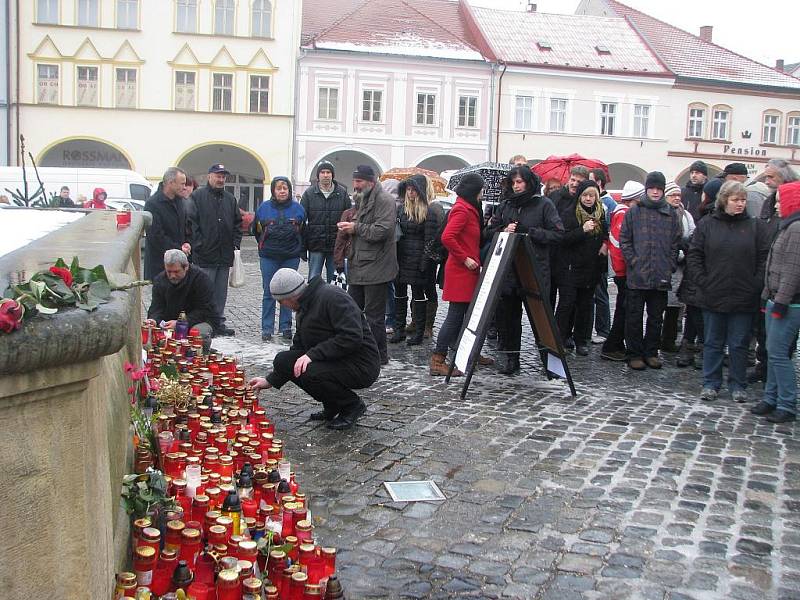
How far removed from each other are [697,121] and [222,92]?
21.5 metres

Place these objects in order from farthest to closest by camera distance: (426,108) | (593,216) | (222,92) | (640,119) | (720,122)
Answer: (720,122)
(640,119)
(426,108)
(222,92)
(593,216)

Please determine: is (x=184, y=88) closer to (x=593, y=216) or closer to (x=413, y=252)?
(x=413, y=252)

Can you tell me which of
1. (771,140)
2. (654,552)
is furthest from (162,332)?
(771,140)

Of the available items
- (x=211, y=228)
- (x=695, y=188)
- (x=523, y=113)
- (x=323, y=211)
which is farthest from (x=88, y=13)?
(x=695, y=188)

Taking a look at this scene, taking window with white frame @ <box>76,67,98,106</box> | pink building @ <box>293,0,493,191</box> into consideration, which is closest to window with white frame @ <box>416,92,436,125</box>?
pink building @ <box>293,0,493,191</box>

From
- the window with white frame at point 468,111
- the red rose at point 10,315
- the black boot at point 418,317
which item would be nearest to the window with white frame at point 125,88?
A: the window with white frame at point 468,111

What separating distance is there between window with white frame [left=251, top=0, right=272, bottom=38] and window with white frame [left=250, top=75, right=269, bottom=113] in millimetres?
1772

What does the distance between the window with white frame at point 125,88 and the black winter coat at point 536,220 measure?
30.1 meters

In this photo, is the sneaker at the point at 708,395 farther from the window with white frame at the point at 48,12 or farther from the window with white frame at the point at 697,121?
the window with white frame at the point at 697,121

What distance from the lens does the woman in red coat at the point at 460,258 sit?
793 centimetres

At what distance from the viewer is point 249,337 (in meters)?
9.93

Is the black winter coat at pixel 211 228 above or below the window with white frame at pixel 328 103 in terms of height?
below

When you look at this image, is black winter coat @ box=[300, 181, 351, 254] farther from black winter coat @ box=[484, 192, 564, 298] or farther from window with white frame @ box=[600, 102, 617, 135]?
window with white frame @ box=[600, 102, 617, 135]

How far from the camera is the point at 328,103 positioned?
3672 centimetres
